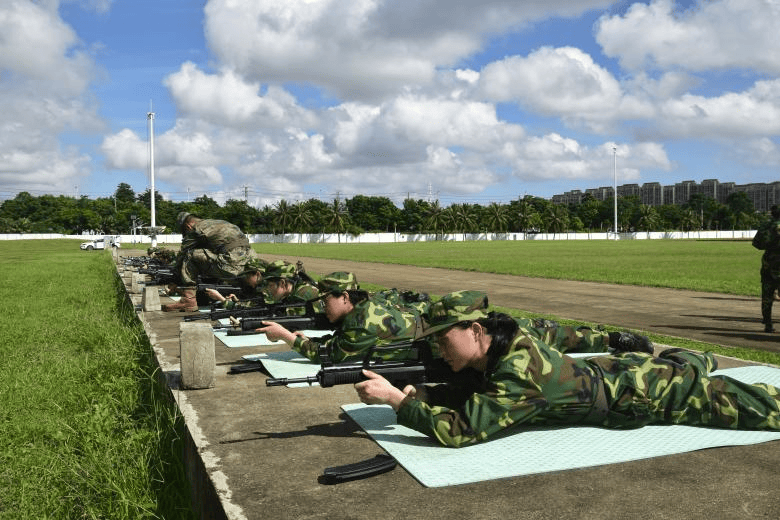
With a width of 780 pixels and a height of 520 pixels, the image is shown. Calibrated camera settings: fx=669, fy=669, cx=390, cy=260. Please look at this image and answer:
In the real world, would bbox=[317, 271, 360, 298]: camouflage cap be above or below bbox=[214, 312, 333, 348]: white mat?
above

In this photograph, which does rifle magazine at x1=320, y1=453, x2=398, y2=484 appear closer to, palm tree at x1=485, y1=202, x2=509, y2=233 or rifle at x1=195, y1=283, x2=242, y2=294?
rifle at x1=195, y1=283, x2=242, y2=294

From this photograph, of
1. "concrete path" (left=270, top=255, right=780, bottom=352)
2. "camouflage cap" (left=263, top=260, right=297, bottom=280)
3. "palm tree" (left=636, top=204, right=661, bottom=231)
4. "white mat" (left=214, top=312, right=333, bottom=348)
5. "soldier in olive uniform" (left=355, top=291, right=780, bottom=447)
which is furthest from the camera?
"palm tree" (left=636, top=204, right=661, bottom=231)

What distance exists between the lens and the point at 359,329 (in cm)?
607

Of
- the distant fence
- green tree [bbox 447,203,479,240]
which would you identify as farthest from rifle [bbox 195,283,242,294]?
green tree [bbox 447,203,479,240]

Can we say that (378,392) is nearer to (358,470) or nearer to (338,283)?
(358,470)

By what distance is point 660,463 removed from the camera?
13.4ft

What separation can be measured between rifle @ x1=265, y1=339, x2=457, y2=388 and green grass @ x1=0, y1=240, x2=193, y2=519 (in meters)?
1.08

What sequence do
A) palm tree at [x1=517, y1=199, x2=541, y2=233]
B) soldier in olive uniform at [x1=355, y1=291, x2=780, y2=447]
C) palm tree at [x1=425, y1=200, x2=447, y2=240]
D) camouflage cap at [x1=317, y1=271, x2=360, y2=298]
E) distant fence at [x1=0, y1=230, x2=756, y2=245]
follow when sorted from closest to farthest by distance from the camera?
soldier in olive uniform at [x1=355, y1=291, x2=780, y2=447] → camouflage cap at [x1=317, y1=271, x2=360, y2=298] → distant fence at [x1=0, y1=230, x2=756, y2=245] → palm tree at [x1=425, y1=200, x2=447, y2=240] → palm tree at [x1=517, y1=199, x2=541, y2=233]

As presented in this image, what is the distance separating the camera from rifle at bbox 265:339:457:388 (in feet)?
14.4

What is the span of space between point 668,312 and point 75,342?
10.8 metres

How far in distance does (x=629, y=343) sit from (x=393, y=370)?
3345mm

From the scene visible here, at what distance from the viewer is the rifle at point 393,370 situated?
4.38m

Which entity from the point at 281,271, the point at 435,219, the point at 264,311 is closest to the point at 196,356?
the point at 264,311

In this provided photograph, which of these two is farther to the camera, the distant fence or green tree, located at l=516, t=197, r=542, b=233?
green tree, located at l=516, t=197, r=542, b=233
